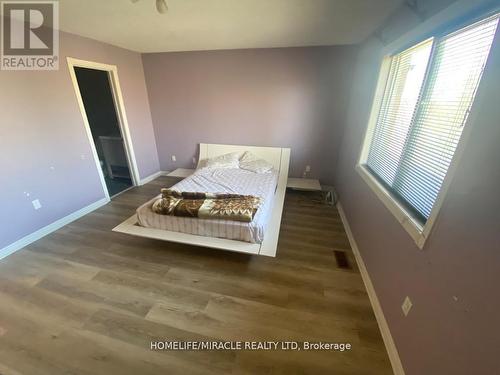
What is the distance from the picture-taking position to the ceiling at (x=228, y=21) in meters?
1.89

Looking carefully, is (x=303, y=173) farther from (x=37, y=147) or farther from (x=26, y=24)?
(x=26, y=24)

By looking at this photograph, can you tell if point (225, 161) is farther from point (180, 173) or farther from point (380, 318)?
point (380, 318)

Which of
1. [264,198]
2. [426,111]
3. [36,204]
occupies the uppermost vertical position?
[426,111]

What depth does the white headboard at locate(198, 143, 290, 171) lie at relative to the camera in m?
3.78

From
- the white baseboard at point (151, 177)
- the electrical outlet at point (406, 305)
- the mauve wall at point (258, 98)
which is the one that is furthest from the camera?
the white baseboard at point (151, 177)

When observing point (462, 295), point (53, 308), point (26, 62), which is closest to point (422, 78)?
point (462, 295)

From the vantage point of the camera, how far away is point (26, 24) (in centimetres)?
218

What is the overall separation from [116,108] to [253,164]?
2555 millimetres

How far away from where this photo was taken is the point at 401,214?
1.45 metres

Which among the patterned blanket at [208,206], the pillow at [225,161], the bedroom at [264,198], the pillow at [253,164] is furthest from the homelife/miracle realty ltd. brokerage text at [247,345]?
the pillow at [225,161]

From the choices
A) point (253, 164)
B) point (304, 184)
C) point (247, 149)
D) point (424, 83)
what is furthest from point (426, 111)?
point (247, 149)

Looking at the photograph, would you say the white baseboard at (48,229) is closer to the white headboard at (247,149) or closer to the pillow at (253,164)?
the white headboard at (247,149)

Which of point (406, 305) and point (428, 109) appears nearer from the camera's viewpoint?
point (406, 305)

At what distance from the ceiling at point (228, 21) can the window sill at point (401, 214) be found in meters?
1.64
